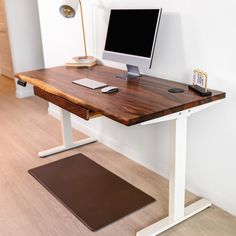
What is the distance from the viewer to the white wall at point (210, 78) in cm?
180

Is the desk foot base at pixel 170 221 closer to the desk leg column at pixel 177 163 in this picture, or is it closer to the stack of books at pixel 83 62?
the desk leg column at pixel 177 163

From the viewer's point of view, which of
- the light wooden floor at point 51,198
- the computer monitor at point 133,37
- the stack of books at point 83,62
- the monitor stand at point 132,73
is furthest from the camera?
the stack of books at point 83,62

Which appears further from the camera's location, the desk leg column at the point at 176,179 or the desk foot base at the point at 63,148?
the desk foot base at the point at 63,148

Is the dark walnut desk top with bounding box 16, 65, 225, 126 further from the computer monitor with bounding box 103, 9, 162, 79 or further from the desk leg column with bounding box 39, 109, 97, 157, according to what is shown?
the desk leg column with bounding box 39, 109, 97, 157

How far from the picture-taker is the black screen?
6.63 feet

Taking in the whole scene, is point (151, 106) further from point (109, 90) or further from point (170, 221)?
point (170, 221)

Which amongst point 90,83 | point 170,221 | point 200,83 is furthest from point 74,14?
point 170,221

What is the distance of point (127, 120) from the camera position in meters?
1.45

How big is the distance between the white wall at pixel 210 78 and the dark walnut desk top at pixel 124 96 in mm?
123

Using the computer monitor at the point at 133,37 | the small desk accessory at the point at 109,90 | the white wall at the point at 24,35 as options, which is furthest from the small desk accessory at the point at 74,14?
the white wall at the point at 24,35

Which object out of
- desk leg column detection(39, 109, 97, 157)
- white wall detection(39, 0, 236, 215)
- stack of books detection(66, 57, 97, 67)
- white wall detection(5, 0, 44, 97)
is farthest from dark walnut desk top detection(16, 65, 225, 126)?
white wall detection(5, 0, 44, 97)

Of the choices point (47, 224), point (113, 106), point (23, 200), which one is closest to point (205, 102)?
A: point (113, 106)

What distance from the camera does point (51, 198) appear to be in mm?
2195

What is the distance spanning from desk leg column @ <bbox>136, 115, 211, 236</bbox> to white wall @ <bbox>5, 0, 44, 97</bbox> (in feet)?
10.9
